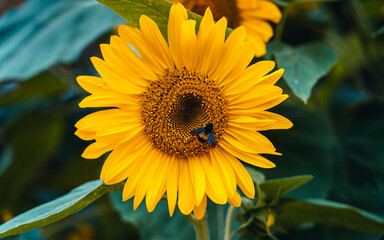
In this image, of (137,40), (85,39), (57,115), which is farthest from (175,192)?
(57,115)

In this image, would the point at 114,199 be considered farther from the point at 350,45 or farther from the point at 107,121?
the point at 350,45

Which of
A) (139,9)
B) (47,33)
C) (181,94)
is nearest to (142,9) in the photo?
(139,9)

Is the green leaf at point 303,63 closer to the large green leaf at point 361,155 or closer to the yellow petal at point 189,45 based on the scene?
the yellow petal at point 189,45

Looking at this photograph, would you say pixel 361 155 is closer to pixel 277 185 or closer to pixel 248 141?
pixel 277 185

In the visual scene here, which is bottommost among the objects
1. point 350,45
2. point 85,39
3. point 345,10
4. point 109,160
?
point 350,45

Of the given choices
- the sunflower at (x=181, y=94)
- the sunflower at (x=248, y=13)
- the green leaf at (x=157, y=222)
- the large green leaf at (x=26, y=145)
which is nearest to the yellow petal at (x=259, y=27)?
the sunflower at (x=248, y=13)

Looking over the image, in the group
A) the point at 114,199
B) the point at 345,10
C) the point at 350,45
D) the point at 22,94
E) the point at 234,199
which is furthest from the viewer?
the point at 350,45

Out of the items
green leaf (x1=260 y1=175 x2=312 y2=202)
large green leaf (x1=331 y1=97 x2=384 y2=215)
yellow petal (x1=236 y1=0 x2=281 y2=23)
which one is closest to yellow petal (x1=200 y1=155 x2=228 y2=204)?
green leaf (x1=260 y1=175 x2=312 y2=202)
